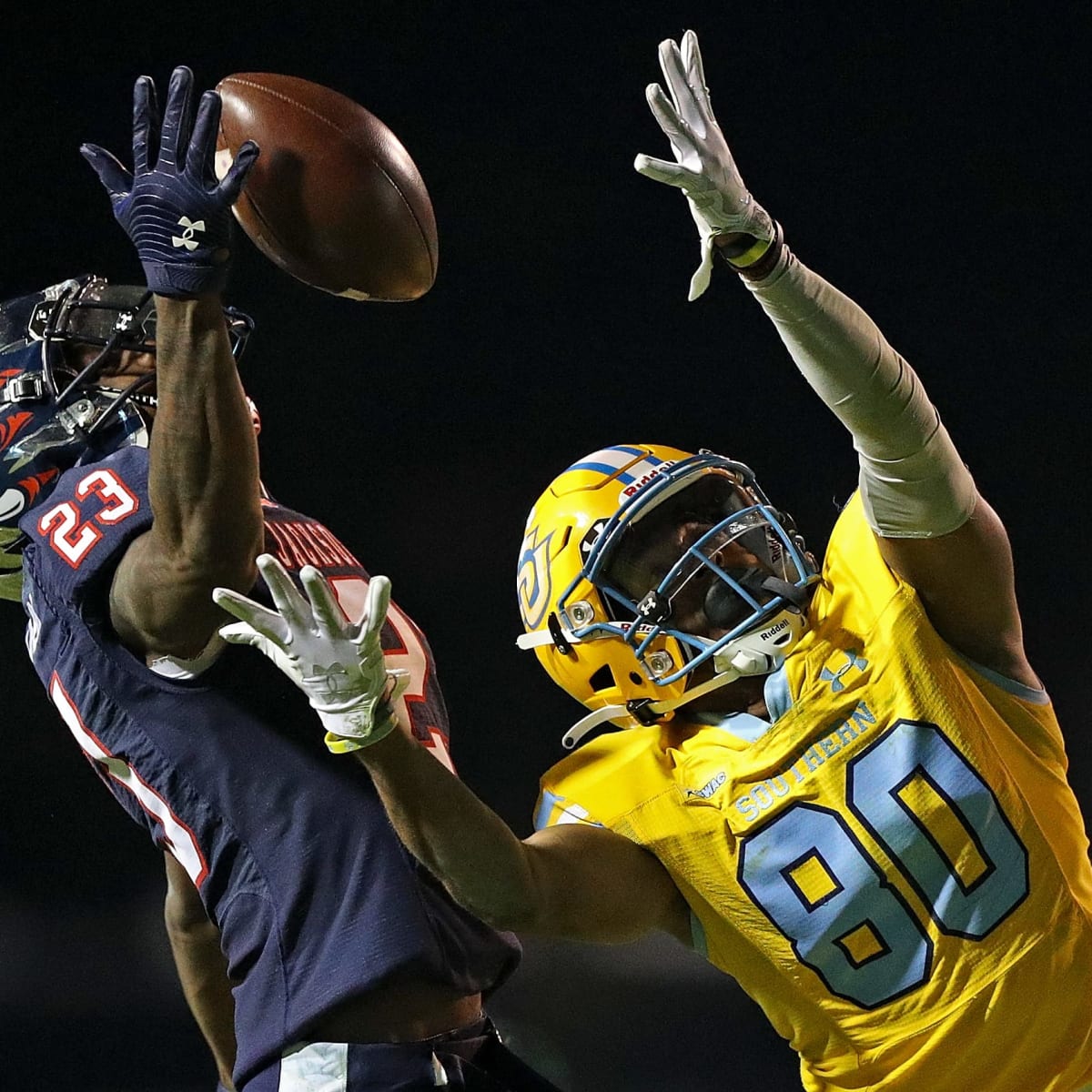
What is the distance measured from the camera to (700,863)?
1.80 meters

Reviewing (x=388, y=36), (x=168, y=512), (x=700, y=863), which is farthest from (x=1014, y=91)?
(x=168, y=512)

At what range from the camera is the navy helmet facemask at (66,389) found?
181 centimetres

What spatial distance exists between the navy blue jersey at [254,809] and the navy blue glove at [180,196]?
0.28m

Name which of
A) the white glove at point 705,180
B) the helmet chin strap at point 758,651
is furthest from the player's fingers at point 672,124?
the helmet chin strap at point 758,651

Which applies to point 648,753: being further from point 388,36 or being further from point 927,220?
point 388,36

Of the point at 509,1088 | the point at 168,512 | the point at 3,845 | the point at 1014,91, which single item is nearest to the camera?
the point at 168,512

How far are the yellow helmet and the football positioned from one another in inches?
15.7

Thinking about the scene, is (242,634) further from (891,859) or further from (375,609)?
(891,859)

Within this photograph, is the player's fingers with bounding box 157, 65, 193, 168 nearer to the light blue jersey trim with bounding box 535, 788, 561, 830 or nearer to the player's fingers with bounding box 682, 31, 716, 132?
the player's fingers with bounding box 682, 31, 716, 132

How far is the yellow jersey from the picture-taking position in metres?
1.69

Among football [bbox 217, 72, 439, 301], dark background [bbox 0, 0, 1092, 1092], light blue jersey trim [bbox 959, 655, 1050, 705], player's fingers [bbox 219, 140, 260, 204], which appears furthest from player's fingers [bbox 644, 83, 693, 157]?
dark background [bbox 0, 0, 1092, 1092]

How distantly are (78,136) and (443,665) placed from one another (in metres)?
1.24

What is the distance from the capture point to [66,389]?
5.97ft

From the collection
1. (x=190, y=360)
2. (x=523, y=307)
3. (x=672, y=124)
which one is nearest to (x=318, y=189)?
(x=190, y=360)
